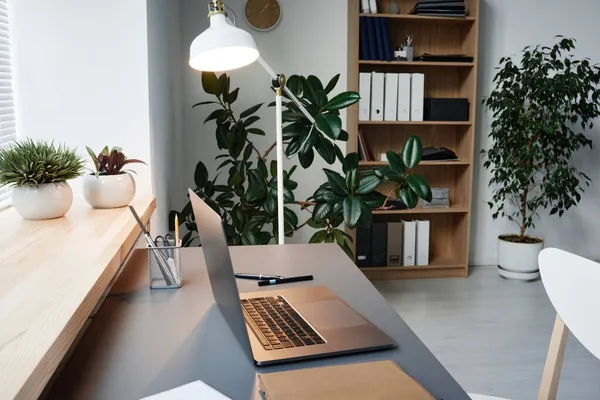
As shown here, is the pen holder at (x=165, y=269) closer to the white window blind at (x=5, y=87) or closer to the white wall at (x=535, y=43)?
the white window blind at (x=5, y=87)

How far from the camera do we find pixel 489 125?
422 centimetres

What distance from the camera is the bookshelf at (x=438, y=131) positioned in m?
3.85

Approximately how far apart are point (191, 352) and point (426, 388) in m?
0.43

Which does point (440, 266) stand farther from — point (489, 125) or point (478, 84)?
point (478, 84)

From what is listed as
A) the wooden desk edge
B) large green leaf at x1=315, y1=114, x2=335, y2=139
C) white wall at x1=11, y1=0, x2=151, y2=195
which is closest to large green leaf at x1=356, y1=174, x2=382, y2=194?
large green leaf at x1=315, y1=114, x2=335, y2=139

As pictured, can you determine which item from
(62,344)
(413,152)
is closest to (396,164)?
(413,152)

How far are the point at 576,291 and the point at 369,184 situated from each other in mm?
1830

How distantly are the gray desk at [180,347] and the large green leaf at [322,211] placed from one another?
4.74 ft

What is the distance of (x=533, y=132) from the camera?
12.3ft

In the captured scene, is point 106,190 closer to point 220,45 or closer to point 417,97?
point 220,45

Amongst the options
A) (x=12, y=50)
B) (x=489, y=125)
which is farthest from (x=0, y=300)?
(x=489, y=125)

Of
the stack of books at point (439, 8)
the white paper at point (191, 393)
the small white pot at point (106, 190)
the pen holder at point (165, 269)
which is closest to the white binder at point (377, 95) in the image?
the stack of books at point (439, 8)

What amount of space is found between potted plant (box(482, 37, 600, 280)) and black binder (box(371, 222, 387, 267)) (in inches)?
31.7

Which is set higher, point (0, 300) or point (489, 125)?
point (489, 125)
